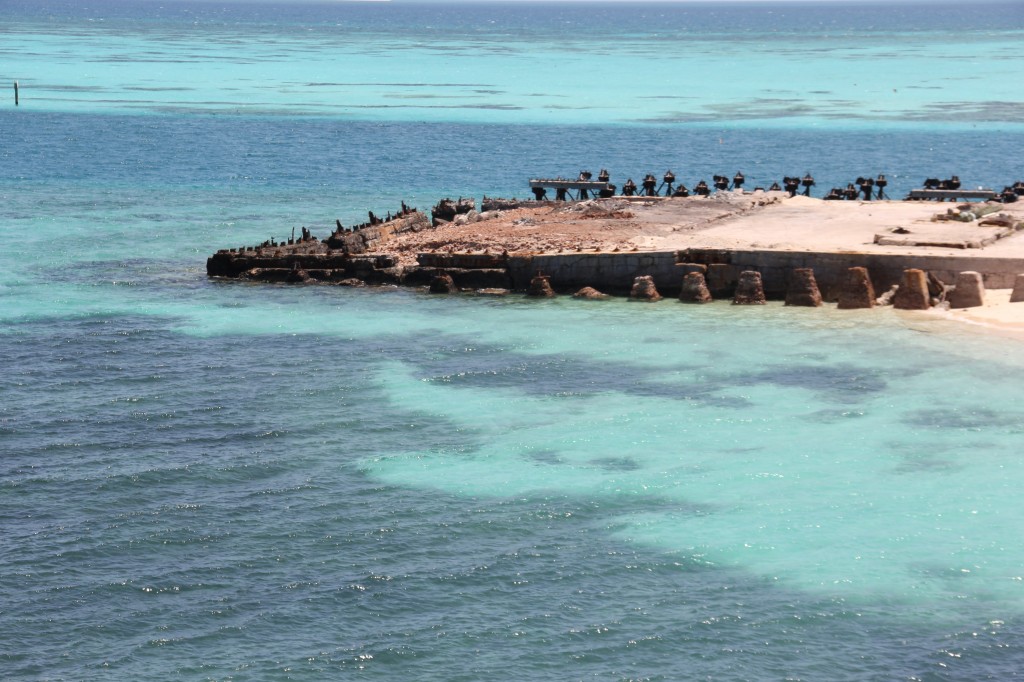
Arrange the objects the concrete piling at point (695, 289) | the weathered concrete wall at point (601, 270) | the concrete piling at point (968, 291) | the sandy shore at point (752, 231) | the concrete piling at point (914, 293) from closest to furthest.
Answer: the concrete piling at point (968, 291), the concrete piling at point (914, 293), the concrete piling at point (695, 289), the sandy shore at point (752, 231), the weathered concrete wall at point (601, 270)

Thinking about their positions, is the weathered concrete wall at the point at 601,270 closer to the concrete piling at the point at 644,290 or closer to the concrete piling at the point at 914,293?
the concrete piling at the point at 644,290

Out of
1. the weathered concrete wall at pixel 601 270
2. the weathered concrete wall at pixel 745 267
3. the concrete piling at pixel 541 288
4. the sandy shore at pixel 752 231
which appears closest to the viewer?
the weathered concrete wall at pixel 745 267

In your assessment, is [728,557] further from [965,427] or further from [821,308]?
[821,308]

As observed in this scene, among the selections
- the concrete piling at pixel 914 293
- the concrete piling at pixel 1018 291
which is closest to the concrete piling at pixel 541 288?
the concrete piling at pixel 914 293

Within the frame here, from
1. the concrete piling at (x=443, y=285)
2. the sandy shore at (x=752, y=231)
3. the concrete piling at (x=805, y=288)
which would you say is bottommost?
the concrete piling at (x=443, y=285)

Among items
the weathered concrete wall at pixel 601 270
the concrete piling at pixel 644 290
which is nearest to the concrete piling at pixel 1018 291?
the weathered concrete wall at pixel 601 270

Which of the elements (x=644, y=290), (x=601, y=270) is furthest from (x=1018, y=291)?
(x=601, y=270)

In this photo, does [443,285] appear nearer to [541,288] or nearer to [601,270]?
[541,288]

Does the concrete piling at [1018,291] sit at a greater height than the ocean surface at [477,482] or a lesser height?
greater

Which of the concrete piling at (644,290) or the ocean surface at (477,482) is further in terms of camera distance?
the concrete piling at (644,290)

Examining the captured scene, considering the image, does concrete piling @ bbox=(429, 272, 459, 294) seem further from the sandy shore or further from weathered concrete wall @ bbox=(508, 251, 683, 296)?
the sandy shore

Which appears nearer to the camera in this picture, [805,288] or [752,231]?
[805,288]
